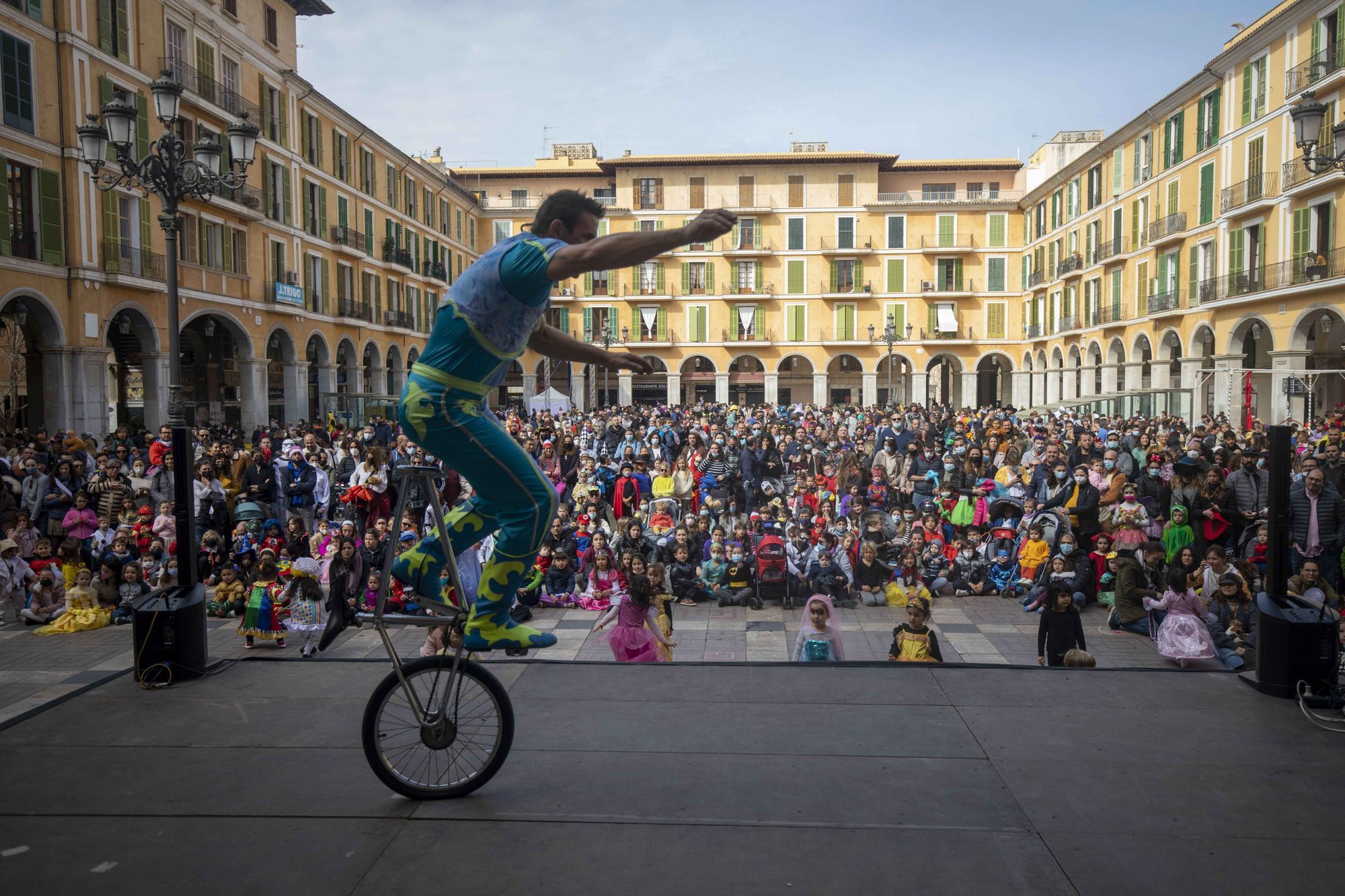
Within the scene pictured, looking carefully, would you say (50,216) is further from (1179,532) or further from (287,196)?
(1179,532)

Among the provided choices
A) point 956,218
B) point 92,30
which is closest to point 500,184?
point 956,218

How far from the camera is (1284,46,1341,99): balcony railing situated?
2491cm

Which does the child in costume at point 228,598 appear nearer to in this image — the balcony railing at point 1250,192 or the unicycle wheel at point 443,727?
the unicycle wheel at point 443,727

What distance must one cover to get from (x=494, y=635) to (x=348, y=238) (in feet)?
115

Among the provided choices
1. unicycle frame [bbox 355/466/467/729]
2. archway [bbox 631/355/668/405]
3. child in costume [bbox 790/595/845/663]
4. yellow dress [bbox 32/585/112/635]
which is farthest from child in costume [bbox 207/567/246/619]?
archway [bbox 631/355/668/405]

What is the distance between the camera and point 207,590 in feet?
40.8

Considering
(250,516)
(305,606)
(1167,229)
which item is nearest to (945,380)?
(1167,229)

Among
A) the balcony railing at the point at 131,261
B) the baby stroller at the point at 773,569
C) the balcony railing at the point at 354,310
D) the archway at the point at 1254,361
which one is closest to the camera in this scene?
the baby stroller at the point at 773,569

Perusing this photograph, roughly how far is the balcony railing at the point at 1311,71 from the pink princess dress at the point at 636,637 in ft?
81.6

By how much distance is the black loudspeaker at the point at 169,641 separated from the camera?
5.14 metres

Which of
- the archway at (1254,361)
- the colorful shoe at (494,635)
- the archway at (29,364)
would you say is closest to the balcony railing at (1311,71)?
the archway at (1254,361)

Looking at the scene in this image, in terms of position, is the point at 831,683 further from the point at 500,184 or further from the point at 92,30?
the point at 500,184

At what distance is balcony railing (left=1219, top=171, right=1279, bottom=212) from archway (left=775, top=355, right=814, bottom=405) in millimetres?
25074

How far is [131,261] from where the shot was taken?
76.5ft
